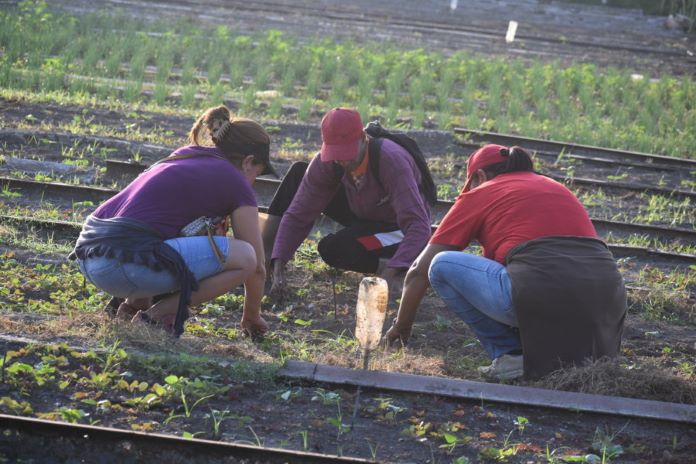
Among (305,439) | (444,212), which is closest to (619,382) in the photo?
(305,439)

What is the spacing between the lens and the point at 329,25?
883 inches

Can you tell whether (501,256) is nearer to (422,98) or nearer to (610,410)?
(610,410)

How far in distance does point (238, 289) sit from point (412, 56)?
11.0 m

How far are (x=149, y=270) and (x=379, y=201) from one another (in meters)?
2.07

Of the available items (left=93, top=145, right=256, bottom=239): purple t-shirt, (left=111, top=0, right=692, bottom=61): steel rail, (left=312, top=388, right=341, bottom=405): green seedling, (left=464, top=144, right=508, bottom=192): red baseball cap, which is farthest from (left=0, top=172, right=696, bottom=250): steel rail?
(left=111, top=0, right=692, bottom=61): steel rail

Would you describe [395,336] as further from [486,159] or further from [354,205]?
[354,205]

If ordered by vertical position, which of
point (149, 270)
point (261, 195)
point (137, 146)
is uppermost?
point (149, 270)

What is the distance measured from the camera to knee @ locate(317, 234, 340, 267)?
7.20 m

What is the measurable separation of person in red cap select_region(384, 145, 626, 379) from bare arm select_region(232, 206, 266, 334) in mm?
823

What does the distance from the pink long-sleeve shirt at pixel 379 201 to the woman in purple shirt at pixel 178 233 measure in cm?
121

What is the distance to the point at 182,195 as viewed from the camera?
5.46 metres

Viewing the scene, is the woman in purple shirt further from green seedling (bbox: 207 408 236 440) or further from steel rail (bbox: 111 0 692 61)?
steel rail (bbox: 111 0 692 61)

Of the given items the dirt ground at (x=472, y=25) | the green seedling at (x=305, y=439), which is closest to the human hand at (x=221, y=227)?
the green seedling at (x=305, y=439)

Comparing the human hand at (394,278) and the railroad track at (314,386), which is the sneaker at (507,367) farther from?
the human hand at (394,278)
